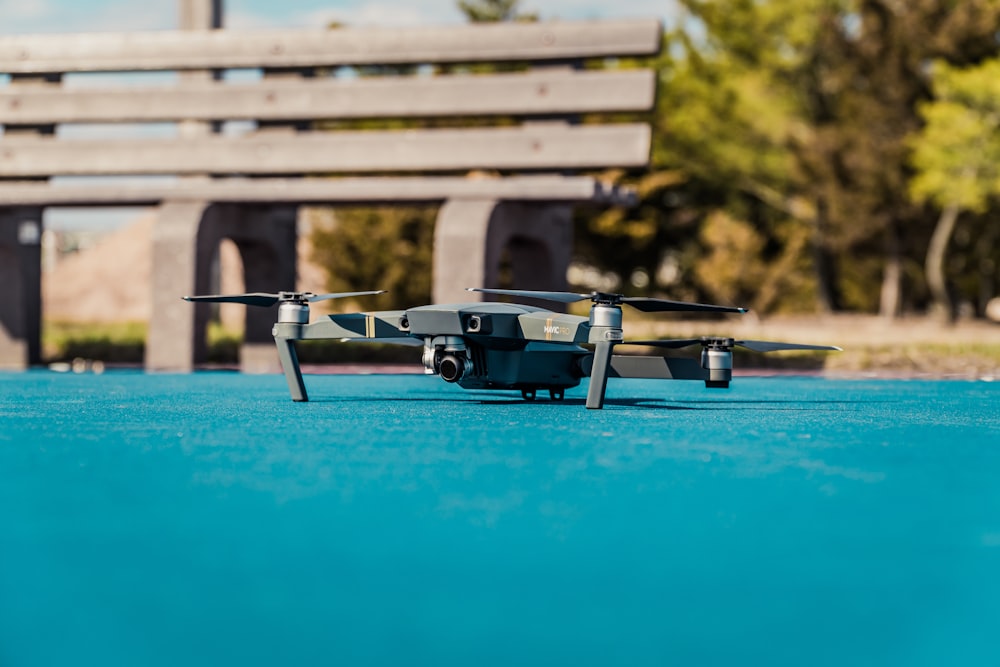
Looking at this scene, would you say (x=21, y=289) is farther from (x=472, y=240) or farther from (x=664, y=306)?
(x=664, y=306)

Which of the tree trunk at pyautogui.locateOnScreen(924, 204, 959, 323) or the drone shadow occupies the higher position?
the tree trunk at pyautogui.locateOnScreen(924, 204, 959, 323)

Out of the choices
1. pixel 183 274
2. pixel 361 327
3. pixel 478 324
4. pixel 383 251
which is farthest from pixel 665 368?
pixel 383 251

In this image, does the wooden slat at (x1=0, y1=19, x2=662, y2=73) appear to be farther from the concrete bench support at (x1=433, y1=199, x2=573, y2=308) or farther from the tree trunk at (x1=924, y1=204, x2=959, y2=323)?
the tree trunk at (x1=924, y1=204, x2=959, y2=323)

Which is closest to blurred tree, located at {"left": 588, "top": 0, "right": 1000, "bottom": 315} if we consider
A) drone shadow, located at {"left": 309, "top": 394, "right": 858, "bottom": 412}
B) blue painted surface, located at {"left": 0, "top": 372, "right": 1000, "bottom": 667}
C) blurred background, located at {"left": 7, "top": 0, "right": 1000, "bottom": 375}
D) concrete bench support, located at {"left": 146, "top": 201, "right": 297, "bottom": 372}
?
blurred background, located at {"left": 7, "top": 0, "right": 1000, "bottom": 375}

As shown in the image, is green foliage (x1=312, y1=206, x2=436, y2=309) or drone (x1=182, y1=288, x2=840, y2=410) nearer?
drone (x1=182, y1=288, x2=840, y2=410)

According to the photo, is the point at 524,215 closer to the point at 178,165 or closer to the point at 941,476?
the point at 178,165

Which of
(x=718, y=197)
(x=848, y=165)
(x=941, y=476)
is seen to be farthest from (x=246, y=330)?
(x=718, y=197)

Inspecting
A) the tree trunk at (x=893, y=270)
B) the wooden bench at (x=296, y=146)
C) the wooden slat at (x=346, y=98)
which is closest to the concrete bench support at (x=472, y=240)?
the wooden bench at (x=296, y=146)
